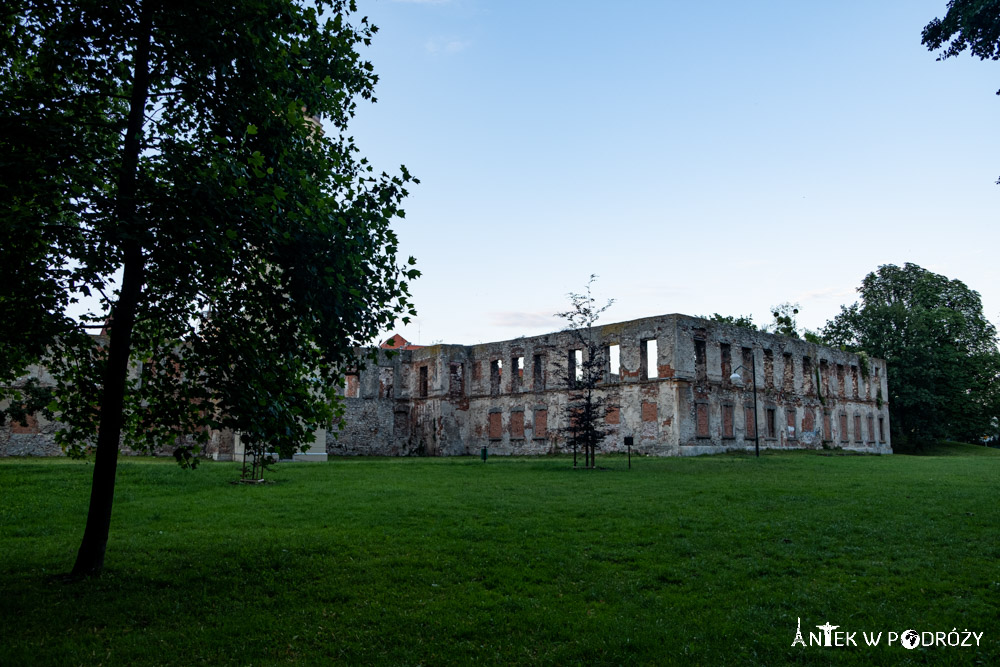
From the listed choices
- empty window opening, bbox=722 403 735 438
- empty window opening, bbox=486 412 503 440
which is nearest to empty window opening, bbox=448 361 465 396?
empty window opening, bbox=486 412 503 440

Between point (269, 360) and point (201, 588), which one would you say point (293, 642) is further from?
point (269, 360)

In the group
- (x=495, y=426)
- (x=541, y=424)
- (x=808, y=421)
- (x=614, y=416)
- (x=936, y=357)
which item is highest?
(x=936, y=357)

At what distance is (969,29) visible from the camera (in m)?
10.2

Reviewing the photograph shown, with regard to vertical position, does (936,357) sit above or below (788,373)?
above

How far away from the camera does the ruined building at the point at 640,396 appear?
3353 cm

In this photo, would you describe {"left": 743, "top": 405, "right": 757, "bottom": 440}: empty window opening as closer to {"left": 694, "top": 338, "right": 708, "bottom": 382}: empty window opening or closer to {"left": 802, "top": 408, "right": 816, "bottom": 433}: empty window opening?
{"left": 694, "top": 338, "right": 708, "bottom": 382}: empty window opening

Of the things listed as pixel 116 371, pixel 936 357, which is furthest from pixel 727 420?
pixel 116 371

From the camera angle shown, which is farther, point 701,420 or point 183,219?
point 701,420

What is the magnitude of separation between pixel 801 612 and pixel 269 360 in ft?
21.8

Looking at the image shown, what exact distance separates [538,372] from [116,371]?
3239 centimetres

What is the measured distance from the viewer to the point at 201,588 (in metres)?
7.54

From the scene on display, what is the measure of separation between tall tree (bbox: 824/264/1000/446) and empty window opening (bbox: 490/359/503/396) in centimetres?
2915

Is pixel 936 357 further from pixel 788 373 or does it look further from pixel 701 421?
pixel 701 421

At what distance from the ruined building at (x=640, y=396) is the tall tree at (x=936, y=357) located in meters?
2.95
